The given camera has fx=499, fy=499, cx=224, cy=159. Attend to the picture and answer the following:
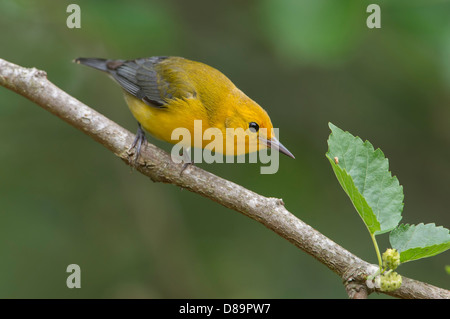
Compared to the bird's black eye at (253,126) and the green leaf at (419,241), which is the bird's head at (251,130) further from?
the green leaf at (419,241)

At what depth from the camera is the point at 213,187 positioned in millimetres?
3469

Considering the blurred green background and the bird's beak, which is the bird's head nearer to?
the bird's beak

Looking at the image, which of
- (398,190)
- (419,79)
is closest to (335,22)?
(419,79)

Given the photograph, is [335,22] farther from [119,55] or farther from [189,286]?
[189,286]

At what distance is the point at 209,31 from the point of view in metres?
6.97

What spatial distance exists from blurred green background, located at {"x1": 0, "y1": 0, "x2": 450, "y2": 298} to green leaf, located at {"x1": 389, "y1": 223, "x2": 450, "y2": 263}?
283cm

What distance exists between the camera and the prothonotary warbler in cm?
454

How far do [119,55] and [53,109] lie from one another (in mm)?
3070

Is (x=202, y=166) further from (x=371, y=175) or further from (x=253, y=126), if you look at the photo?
(x=371, y=175)

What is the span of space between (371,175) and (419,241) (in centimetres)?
41

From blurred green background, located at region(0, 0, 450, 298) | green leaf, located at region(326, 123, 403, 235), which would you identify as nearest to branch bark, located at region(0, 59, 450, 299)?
green leaf, located at region(326, 123, 403, 235)

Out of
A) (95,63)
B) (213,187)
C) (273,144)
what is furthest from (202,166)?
(213,187)

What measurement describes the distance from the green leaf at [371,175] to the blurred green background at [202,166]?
2661 mm

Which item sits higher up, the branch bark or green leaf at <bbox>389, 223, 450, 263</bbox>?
the branch bark
